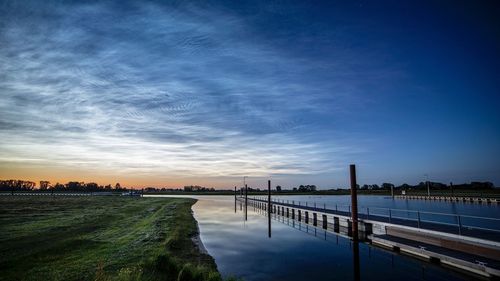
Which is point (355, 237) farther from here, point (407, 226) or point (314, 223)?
point (314, 223)

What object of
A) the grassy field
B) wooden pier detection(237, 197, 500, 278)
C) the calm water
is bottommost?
the calm water

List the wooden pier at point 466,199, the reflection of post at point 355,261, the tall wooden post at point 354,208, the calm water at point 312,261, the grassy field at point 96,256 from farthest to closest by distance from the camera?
the wooden pier at point 466,199 → the tall wooden post at point 354,208 → the reflection of post at point 355,261 → the calm water at point 312,261 → the grassy field at point 96,256

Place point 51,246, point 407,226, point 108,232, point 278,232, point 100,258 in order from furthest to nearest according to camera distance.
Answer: point 278,232, point 108,232, point 407,226, point 51,246, point 100,258

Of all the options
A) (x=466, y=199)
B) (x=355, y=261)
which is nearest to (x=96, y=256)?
(x=355, y=261)

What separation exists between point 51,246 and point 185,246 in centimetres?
856

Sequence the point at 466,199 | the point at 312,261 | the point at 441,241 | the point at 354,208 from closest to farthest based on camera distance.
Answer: the point at 441,241 < the point at 312,261 < the point at 354,208 < the point at 466,199

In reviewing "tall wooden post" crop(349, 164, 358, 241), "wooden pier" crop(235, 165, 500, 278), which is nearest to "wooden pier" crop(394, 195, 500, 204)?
"wooden pier" crop(235, 165, 500, 278)

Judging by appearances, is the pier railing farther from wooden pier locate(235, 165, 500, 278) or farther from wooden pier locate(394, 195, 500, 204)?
wooden pier locate(394, 195, 500, 204)

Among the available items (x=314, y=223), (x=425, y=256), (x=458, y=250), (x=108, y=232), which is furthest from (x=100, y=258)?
(x=314, y=223)

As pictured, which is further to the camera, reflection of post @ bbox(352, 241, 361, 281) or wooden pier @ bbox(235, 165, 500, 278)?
reflection of post @ bbox(352, 241, 361, 281)

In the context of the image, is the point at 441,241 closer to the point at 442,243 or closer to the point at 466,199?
the point at 442,243

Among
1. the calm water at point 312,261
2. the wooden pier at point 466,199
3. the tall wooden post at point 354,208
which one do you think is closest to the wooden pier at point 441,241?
the tall wooden post at point 354,208

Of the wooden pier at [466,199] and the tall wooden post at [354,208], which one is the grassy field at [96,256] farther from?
the wooden pier at [466,199]

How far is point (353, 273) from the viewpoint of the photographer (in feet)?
55.6
